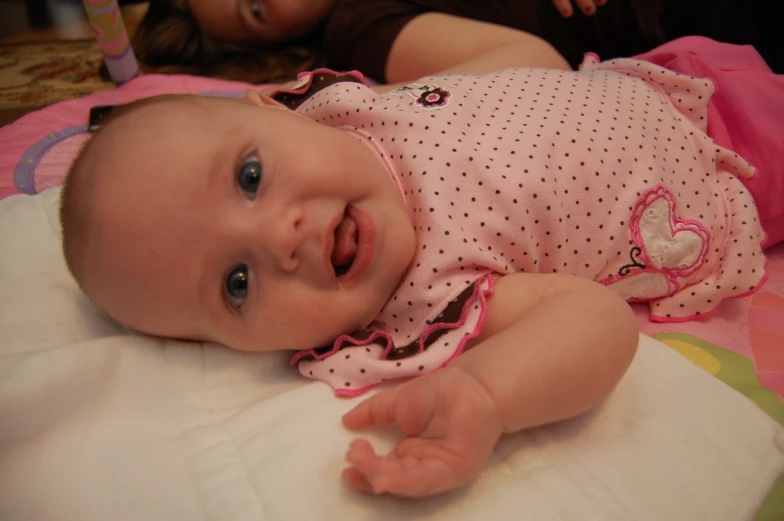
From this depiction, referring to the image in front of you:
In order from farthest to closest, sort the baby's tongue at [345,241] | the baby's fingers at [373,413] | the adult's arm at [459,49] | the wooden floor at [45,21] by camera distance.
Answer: the wooden floor at [45,21] → the adult's arm at [459,49] → the baby's tongue at [345,241] → the baby's fingers at [373,413]

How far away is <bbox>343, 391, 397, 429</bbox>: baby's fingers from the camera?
26.7 inches

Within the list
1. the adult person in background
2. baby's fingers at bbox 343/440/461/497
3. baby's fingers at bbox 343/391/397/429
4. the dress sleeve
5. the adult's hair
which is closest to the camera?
baby's fingers at bbox 343/440/461/497

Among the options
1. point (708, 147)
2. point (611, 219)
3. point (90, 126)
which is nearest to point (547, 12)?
point (708, 147)

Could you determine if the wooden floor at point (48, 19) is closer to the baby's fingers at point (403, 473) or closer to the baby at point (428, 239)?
the baby at point (428, 239)

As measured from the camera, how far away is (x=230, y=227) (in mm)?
735

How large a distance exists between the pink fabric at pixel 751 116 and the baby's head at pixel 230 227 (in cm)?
73

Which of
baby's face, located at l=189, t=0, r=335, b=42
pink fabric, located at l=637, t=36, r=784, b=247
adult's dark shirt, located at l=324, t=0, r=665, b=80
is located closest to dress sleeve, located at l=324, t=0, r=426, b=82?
adult's dark shirt, located at l=324, t=0, r=665, b=80

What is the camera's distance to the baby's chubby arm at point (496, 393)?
0.59 meters

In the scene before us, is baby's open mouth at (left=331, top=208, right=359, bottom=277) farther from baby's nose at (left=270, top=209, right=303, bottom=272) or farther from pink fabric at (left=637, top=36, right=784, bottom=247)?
pink fabric at (left=637, top=36, right=784, bottom=247)

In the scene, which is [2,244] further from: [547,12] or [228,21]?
[547,12]

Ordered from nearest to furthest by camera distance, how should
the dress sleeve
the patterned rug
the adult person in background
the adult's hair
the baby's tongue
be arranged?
the baby's tongue < the adult person in background < the dress sleeve < the patterned rug < the adult's hair

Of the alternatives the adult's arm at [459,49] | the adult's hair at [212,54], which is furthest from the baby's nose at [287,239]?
the adult's hair at [212,54]

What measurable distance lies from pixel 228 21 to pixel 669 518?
1.88 meters

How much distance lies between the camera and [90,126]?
1443 mm
